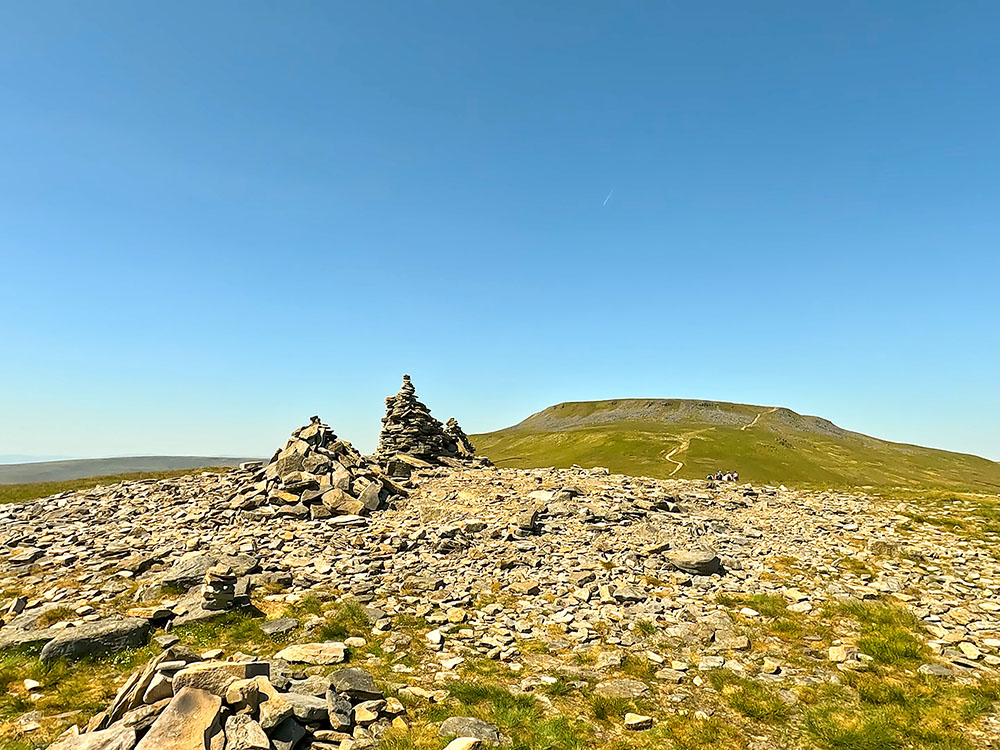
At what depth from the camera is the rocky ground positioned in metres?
8.77

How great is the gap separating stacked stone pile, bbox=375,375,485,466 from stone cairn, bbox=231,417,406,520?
901cm

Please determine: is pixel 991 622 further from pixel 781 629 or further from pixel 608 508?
pixel 608 508

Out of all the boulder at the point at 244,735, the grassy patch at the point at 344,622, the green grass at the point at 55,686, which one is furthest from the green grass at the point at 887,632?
the green grass at the point at 55,686

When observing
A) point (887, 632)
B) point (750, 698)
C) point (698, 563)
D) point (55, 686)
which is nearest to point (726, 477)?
point (698, 563)

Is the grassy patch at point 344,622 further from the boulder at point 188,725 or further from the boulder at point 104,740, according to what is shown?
the boulder at point 104,740

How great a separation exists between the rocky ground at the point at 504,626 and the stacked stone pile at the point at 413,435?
53.0ft

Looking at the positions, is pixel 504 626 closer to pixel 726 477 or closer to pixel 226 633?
pixel 226 633

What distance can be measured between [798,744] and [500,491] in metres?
20.1

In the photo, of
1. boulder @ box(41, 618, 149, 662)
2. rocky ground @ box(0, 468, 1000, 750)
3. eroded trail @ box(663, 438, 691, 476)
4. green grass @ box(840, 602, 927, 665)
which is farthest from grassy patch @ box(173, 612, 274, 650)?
eroded trail @ box(663, 438, 691, 476)

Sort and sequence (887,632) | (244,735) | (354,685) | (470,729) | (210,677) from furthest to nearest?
1. (887,632)
2. (354,685)
3. (470,729)
4. (210,677)
5. (244,735)

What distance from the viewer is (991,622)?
13.8m

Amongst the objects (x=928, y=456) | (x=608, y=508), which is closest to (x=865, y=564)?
(x=608, y=508)

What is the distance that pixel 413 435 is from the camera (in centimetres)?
4309

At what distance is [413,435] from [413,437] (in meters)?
0.29
